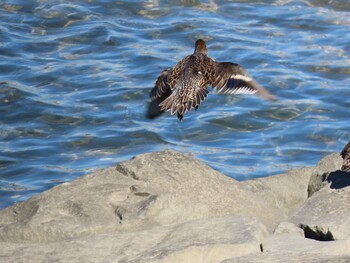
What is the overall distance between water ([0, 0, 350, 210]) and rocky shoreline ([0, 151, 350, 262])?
3.26m

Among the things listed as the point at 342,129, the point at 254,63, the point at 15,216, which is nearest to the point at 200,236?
the point at 15,216

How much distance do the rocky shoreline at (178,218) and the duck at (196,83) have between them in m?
0.94

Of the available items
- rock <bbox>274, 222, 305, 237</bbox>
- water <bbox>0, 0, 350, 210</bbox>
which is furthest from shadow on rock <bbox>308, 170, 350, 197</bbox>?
water <bbox>0, 0, 350, 210</bbox>

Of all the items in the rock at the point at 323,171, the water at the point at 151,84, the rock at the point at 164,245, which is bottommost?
the water at the point at 151,84

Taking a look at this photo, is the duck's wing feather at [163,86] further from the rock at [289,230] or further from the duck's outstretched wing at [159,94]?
the rock at [289,230]

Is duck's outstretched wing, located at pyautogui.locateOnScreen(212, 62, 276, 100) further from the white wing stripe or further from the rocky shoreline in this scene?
the rocky shoreline

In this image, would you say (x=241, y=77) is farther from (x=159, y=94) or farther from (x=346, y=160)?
(x=346, y=160)

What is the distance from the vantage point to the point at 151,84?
44.0 feet

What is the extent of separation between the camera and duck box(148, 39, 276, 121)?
8375 mm

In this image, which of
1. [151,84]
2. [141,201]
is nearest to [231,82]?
[141,201]

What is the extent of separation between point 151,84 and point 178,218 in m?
6.96

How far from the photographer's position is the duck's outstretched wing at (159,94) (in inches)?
345

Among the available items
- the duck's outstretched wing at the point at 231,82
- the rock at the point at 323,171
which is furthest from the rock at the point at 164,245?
the duck's outstretched wing at the point at 231,82

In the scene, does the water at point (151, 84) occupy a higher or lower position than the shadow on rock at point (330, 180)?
lower
